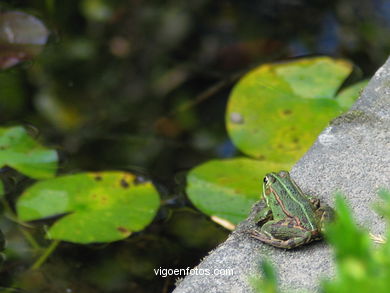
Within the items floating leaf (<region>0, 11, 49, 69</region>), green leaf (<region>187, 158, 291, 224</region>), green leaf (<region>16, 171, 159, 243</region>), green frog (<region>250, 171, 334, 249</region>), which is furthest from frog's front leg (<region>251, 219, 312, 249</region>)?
floating leaf (<region>0, 11, 49, 69</region>)

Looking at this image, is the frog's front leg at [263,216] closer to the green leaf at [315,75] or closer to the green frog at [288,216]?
the green frog at [288,216]

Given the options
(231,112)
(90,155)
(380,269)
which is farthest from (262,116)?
(380,269)

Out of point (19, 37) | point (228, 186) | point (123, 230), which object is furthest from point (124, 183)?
point (19, 37)

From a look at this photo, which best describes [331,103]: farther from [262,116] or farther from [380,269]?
[380,269]

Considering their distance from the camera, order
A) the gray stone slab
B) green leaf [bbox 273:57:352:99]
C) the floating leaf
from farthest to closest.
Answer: the floating leaf < green leaf [bbox 273:57:352:99] < the gray stone slab

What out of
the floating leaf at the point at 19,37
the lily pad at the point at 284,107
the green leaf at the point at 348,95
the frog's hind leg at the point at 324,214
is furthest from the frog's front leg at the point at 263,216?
the floating leaf at the point at 19,37

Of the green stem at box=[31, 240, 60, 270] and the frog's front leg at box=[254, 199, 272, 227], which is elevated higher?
the frog's front leg at box=[254, 199, 272, 227]

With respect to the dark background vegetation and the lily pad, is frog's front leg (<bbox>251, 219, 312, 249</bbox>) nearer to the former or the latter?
the dark background vegetation

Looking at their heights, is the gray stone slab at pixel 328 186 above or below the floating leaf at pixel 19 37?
above
